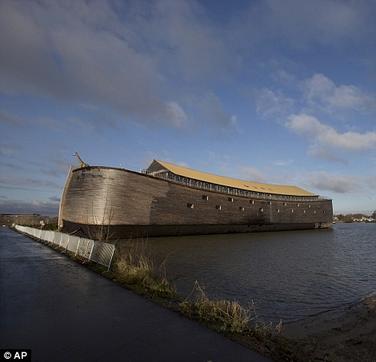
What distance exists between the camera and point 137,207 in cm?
3981

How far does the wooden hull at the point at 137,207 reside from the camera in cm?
3831

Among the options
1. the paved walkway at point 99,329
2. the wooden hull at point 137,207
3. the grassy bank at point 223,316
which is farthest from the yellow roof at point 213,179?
the paved walkway at point 99,329

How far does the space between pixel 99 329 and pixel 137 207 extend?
34238 mm

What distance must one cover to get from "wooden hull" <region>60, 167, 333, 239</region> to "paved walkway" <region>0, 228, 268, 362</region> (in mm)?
22194

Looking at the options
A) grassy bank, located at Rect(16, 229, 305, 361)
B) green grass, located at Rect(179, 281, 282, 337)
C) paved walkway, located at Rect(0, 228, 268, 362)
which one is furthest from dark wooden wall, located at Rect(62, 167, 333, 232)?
green grass, located at Rect(179, 281, 282, 337)

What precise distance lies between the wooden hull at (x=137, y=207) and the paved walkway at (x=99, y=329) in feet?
72.8

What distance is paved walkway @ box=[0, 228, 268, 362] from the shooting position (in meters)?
4.88

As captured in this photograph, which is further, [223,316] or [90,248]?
[90,248]

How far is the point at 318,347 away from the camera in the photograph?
6.64 metres

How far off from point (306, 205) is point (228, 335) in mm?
75126

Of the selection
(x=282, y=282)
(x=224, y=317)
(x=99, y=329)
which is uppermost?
(x=282, y=282)

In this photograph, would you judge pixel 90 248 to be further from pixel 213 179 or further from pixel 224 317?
pixel 213 179

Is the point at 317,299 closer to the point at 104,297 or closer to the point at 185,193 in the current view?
the point at 104,297

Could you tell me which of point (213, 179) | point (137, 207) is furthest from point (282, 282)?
point (213, 179)
